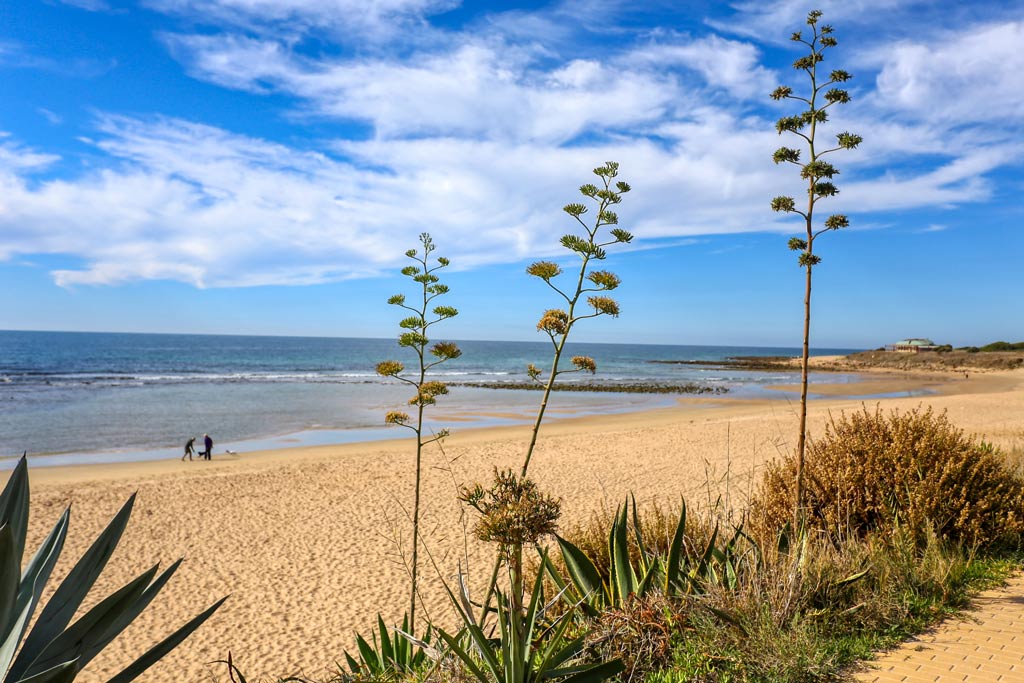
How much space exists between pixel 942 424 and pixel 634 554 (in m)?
3.66

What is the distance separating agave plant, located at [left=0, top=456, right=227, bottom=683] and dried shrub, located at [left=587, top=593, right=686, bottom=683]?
6.85ft

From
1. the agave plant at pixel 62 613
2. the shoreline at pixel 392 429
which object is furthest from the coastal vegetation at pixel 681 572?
the shoreline at pixel 392 429

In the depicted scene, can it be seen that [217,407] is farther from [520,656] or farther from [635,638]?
[520,656]

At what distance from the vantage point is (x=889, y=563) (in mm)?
4730

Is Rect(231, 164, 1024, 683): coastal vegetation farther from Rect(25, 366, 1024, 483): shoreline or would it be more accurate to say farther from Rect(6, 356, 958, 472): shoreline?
Rect(6, 356, 958, 472): shoreline

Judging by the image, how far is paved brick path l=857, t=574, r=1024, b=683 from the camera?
3.45 metres

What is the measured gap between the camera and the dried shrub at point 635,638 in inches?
136

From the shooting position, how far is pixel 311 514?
11477 mm

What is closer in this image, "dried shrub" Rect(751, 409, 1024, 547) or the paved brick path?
the paved brick path

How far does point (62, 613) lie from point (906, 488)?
6135mm

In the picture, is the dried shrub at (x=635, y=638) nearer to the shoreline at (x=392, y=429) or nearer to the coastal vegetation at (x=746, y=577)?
the coastal vegetation at (x=746, y=577)

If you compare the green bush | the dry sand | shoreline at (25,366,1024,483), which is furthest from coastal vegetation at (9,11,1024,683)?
the green bush

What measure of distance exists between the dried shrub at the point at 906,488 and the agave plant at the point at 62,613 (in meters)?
4.84

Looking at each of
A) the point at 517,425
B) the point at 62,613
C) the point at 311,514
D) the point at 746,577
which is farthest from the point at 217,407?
the point at 62,613
